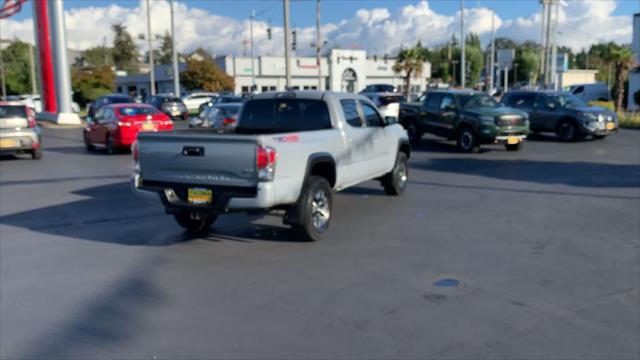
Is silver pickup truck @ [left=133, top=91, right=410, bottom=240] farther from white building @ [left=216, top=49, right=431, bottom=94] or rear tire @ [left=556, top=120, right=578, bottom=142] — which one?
white building @ [left=216, top=49, right=431, bottom=94]

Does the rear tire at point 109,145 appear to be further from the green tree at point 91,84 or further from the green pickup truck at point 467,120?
the green tree at point 91,84

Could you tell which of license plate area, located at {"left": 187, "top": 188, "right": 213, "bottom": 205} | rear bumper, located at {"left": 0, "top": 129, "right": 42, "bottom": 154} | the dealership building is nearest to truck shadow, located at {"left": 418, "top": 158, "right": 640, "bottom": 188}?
license plate area, located at {"left": 187, "top": 188, "right": 213, "bottom": 205}

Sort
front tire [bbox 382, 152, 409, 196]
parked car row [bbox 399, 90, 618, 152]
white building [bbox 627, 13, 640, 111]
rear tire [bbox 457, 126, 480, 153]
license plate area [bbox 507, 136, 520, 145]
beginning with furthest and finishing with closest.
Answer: white building [bbox 627, 13, 640, 111] < rear tire [bbox 457, 126, 480, 153] < parked car row [bbox 399, 90, 618, 152] < license plate area [bbox 507, 136, 520, 145] < front tire [bbox 382, 152, 409, 196]

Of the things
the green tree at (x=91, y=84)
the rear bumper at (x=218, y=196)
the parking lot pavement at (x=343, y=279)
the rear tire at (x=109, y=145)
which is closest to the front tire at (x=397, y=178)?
the parking lot pavement at (x=343, y=279)

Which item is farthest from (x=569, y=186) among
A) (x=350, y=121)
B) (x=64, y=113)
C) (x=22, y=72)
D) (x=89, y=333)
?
(x=22, y=72)

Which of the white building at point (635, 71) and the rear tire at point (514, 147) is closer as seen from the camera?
the rear tire at point (514, 147)

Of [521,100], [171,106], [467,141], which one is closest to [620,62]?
[521,100]

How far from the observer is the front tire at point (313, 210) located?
24.9 ft

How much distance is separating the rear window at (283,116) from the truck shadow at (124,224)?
56.7 inches

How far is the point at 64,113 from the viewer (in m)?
36.6

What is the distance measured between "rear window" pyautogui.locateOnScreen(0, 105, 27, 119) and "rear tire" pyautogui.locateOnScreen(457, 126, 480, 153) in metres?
12.8

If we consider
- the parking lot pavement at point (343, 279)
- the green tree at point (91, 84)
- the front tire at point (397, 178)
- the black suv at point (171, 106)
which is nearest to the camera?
the parking lot pavement at point (343, 279)

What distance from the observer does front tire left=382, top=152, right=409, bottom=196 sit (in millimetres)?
10992

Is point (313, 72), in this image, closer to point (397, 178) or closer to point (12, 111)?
point (12, 111)
